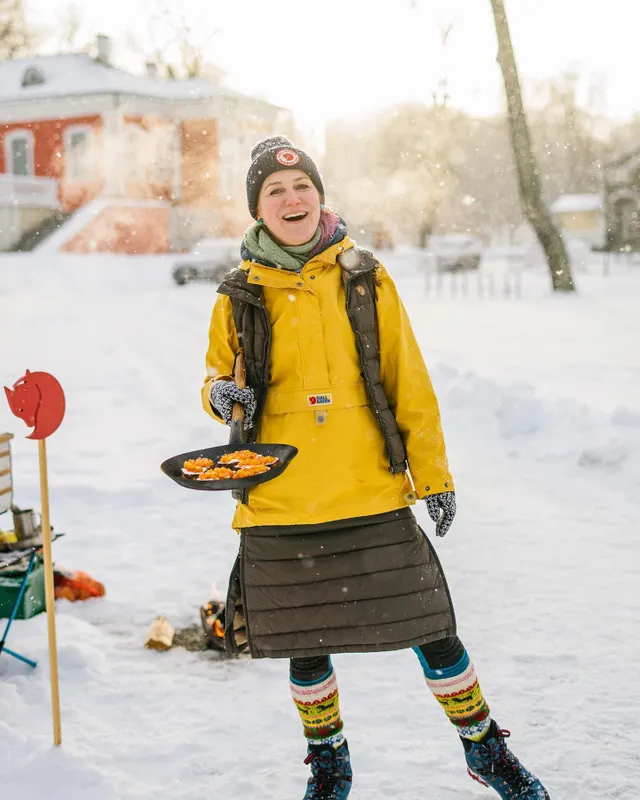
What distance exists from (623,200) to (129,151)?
2357cm

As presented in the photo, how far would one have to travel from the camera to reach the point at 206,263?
25.6 m

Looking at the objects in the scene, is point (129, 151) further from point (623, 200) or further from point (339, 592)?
point (339, 592)

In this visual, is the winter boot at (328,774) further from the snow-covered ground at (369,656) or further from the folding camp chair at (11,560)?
the folding camp chair at (11,560)

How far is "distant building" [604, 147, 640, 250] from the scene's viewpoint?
41.8m

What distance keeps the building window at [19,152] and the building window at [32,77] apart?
241cm

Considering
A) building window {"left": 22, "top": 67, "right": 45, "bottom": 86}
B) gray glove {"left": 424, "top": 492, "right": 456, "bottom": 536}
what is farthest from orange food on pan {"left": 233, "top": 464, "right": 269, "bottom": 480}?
building window {"left": 22, "top": 67, "right": 45, "bottom": 86}

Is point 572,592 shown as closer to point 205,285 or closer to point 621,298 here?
point 621,298

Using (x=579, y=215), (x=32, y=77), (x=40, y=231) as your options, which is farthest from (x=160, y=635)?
(x=579, y=215)

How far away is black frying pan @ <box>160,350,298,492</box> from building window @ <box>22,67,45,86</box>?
39.9 m

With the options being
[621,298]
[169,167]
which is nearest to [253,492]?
[621,298]

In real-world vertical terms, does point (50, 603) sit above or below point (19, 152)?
below

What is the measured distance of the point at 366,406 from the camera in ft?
8.86

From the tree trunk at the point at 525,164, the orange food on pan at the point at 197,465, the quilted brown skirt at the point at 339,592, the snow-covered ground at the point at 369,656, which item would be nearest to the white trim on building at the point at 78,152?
the tree trunk at the point at 525,164

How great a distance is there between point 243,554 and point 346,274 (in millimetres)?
930
